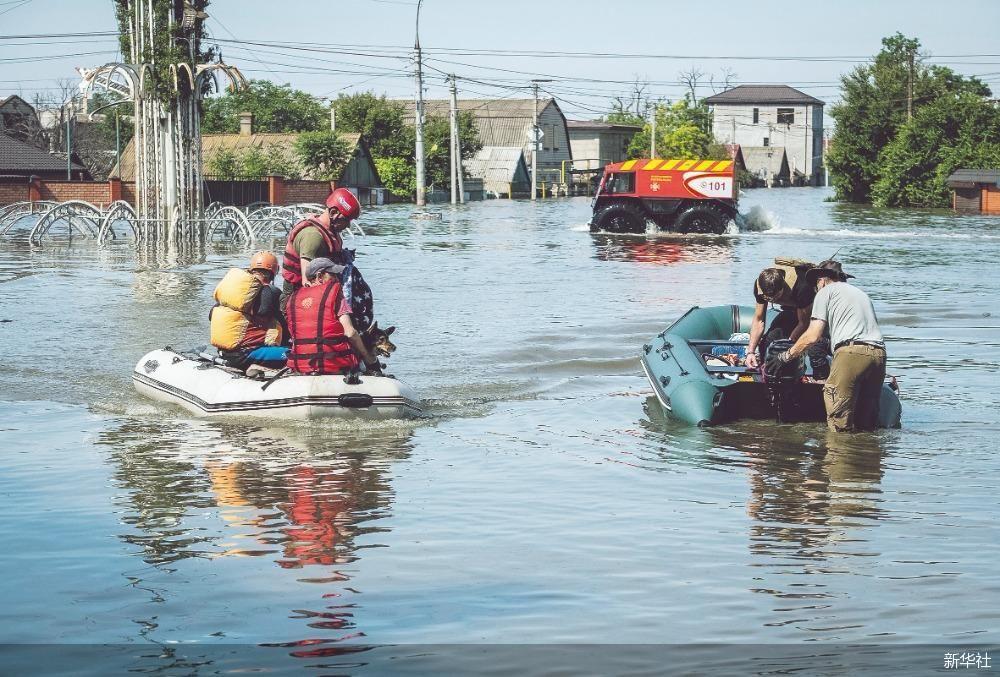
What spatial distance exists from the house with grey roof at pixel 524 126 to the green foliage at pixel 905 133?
2877cm

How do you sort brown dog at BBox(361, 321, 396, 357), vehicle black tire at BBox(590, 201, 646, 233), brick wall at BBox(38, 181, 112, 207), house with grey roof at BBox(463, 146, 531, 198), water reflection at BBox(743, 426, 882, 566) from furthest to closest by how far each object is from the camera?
house with grey roof at BBox(463, 146, 531, 198)
brick wall at BBox(38, 181, 112, 207)
vehicle black tire at BBox(590, 201, 646, 233)
brown dog at BBox(361, 321, 396, 357)
water reflection at BBox(743, 426, 882, 566)

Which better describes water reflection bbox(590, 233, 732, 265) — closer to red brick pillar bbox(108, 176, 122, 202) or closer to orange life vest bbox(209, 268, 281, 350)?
red brick pillar bbox(108, 176, 122, 202)

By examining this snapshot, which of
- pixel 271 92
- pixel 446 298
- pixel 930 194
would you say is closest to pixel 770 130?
pixel 271 92

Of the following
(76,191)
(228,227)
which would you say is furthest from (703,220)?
(76,191)

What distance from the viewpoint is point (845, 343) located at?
1007cm

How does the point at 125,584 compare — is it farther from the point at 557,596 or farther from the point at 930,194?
the point at 930,194

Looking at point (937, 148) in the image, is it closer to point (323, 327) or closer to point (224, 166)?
point (224, 166)

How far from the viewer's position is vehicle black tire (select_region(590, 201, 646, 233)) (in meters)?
43.3

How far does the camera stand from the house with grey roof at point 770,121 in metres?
138

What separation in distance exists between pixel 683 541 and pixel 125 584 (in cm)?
300

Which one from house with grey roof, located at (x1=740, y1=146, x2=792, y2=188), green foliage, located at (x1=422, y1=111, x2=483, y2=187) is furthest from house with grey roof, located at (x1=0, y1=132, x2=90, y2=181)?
house with grey roof, located at (x1=740, y1=146, x2=792, y2=188)

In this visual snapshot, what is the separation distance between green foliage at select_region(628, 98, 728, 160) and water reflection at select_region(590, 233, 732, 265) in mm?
59205

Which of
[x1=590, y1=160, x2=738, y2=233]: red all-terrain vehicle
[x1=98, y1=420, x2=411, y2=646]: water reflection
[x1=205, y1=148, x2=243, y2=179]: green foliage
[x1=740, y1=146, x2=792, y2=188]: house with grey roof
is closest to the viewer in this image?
[x1=98, y1=420, x2=411, y2=646]: water reflection

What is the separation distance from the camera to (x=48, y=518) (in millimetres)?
7871
